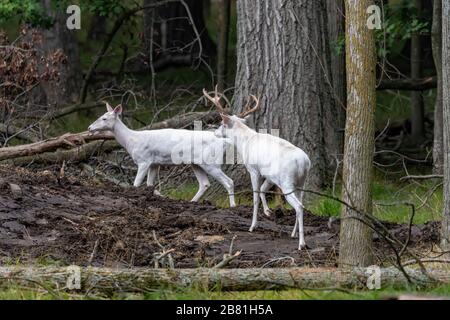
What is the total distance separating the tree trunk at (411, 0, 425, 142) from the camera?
18.4 metres

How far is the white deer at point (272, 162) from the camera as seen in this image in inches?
435

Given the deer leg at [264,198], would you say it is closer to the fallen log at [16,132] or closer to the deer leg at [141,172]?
the deer leg at [141,172]

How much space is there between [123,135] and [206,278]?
662cm

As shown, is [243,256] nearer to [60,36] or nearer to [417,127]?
[417,127]

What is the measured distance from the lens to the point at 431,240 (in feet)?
36.3

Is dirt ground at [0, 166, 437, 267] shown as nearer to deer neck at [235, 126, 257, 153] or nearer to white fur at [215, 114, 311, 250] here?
white fur at [215, 114, 311, 250]

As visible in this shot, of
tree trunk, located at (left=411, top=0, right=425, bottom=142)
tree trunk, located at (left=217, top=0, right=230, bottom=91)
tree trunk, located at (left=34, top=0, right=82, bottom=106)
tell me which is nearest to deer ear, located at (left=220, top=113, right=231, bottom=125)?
tree trunk, located at (left=411, top=0, right=425, bottom=142)

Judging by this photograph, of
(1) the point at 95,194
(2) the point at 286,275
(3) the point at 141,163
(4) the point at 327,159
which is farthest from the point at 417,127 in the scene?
(2) the point at 286,275

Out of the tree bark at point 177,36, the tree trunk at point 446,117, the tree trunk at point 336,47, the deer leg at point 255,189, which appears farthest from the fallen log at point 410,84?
the tree bark at point 177,36

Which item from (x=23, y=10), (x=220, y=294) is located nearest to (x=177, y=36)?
(x=23, y=10)

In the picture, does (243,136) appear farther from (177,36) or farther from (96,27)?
(96,27)

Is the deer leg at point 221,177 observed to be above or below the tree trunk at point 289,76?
below
